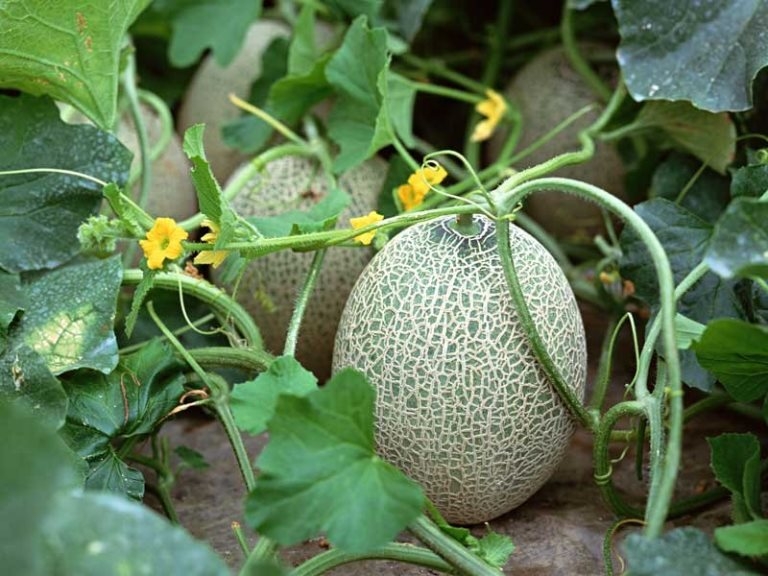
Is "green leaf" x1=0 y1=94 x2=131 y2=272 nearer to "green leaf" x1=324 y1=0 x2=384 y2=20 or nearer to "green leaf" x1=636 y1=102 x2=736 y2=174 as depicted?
"green leaf" x1=324 y1=0 x2=384 y2=20

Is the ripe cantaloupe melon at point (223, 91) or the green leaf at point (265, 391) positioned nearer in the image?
the green leaf at point (265, 391)

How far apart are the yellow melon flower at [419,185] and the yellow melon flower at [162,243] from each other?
29cm

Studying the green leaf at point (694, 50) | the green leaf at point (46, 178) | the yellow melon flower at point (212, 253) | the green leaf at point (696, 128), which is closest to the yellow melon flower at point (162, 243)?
the yellow melon flower at point (212, 253)

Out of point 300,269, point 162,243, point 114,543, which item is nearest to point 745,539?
point 114,543

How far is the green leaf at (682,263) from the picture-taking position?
1298mm

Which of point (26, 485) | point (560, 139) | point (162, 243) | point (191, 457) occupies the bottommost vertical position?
point (191, 457)

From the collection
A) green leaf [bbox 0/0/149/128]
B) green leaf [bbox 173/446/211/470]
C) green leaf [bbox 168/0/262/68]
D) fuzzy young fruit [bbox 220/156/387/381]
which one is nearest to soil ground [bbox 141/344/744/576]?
green leaf [bbox 173/446/211/470]

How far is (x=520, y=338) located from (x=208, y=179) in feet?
1.26

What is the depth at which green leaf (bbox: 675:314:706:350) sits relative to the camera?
109 cm

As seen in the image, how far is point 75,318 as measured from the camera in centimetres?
123

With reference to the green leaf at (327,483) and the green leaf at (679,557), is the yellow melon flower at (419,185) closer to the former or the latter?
the green leaf at (327,483)

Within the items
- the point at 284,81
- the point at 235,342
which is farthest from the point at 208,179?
the point at 284,81

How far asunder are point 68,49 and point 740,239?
878mm

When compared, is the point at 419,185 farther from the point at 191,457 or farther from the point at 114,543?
the point at 114,543
